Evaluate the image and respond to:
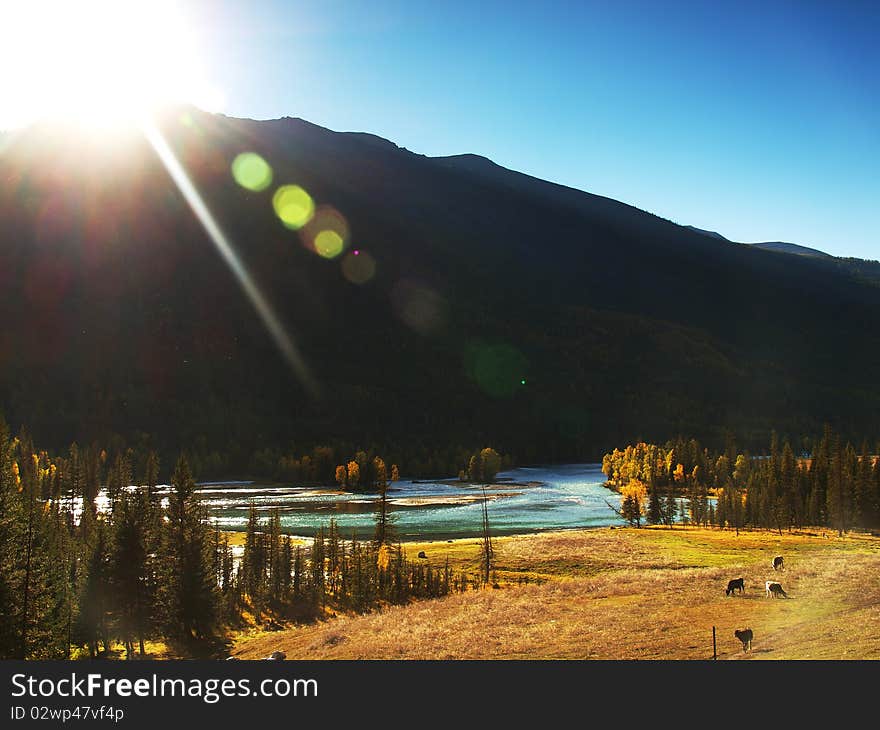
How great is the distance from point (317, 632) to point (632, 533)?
6674 centimetres

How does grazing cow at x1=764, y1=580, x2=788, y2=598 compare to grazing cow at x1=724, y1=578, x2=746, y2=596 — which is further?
grazing cow at x1=724, y1=578, x2=746, y2=596

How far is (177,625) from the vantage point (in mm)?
56250

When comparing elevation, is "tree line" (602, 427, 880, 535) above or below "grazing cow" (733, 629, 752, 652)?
below

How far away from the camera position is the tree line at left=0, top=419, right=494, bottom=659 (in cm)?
4438

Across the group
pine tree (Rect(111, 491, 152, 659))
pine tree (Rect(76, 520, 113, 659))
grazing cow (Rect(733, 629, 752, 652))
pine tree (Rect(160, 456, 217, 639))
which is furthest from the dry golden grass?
pine tree (Rect(76, 520, 113, 659))

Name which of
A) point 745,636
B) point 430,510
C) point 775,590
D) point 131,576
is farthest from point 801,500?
point 131,576

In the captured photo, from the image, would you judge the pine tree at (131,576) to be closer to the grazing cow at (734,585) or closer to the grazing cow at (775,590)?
the grazing cow at (734,585)

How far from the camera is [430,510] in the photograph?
154 m

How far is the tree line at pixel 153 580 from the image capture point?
4438 cm

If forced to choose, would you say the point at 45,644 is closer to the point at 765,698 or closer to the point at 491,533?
the point at 765,698

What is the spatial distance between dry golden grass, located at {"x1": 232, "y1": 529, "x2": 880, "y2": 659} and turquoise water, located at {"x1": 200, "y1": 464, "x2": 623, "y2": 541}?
50.1m

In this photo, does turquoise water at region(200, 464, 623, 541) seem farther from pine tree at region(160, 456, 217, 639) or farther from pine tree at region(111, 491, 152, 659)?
pine tree at region(111, 491, 152, 659)

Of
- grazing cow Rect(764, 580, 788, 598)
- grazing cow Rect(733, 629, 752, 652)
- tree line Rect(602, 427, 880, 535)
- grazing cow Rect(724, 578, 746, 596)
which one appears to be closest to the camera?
grazing cow Rect(733, 629, 752, 652)

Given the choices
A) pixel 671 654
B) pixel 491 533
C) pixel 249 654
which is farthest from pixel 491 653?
pixel 491 533
